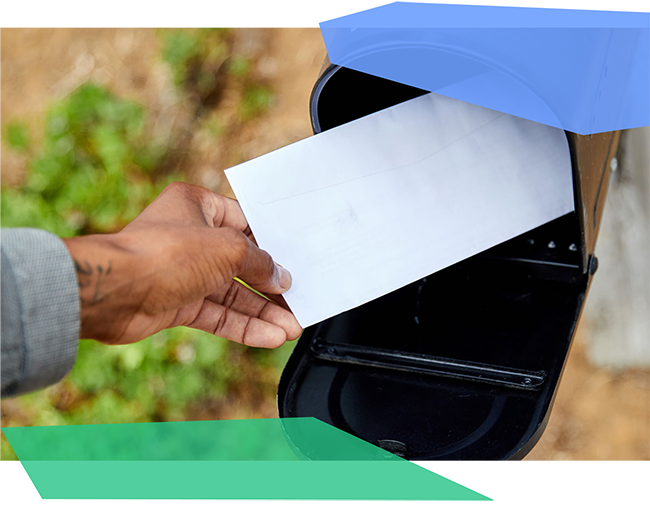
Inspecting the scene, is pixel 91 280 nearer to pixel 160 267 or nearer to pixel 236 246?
pixel 160 267

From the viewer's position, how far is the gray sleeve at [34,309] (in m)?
0.98

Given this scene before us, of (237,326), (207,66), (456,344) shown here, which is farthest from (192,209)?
(207,66)

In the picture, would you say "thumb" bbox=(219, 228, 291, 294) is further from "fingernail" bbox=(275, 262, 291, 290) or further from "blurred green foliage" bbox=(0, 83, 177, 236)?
"blurred green foliage" bbox=(0, 83, 177, 236)

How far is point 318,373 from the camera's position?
4.47 ft

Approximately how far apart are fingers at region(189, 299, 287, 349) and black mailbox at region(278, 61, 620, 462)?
0.07m

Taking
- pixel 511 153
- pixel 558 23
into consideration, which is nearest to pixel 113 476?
pixel 511 153

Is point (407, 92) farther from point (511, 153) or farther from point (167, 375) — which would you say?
point (167, 375)

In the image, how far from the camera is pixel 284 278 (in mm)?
1214

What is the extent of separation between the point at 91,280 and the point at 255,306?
1.32 feet

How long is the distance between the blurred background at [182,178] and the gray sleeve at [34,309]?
1667 millimetres

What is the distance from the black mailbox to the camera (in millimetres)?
1232

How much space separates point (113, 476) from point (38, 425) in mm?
1774

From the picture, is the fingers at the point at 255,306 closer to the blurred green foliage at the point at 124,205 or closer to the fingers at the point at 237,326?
the fingers at the point at 237,326

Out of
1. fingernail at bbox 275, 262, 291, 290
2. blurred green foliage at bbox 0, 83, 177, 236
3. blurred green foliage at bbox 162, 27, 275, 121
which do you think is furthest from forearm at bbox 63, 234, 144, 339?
blurred green foliage at bbox 162, 27, 275, 121
